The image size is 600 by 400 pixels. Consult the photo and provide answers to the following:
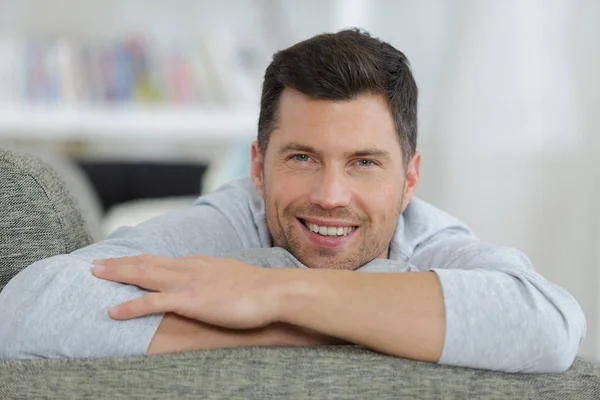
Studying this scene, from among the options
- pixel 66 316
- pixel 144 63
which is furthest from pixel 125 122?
pixel 66 316

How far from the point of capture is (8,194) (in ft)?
4.24

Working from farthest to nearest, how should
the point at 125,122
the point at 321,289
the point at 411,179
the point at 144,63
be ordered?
1. the point at 144,63
2. the point at 125,122
3. the point at 411,179
4. the point at 321,289

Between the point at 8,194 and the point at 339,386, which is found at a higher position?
the point at 8,194

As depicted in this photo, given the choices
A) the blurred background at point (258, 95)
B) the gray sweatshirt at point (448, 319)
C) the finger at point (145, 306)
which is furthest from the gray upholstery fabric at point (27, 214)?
the blurred background at point (258, 95)

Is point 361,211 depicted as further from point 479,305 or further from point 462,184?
point 462,184

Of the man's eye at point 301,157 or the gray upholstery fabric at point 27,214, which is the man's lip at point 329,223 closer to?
the man's eye at point 301,157

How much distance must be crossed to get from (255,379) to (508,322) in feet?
1.10

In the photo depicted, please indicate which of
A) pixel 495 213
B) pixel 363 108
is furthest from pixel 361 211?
pixel 495 213

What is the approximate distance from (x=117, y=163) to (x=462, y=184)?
63.4 inches

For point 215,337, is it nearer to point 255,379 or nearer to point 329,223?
point 255,379

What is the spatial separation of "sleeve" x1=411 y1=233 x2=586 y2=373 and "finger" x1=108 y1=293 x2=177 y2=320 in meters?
0.36

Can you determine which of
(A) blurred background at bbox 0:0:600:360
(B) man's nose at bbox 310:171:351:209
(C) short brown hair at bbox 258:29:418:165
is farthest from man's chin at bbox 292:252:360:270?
(A) blurred background at bbox 0:0:600:360

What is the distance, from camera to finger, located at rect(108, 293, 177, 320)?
1187 mm

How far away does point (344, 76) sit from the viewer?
1.49 metres
